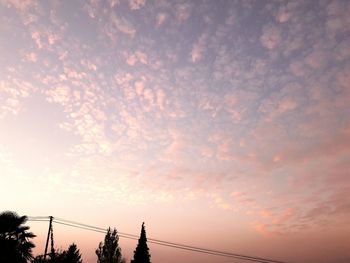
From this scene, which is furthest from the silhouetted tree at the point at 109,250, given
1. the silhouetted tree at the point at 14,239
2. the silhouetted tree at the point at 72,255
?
the silhouetted tree at the point at 14,239

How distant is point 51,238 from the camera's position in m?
39.7

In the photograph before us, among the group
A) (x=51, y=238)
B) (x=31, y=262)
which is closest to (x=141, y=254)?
(x=51, y=238)

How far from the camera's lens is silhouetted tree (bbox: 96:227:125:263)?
231ft

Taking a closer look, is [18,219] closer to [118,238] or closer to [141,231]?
[141,231]

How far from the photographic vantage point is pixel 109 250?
7106 centimetres

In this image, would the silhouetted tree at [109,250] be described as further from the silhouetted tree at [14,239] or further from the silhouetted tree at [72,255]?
the silhouetted tree at [14,239]

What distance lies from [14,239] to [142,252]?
37706mm

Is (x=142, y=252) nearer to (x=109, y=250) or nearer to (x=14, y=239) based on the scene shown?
(x=109, y=250)

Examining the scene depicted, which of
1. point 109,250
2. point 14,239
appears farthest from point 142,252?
point 14,239

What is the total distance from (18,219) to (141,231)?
1485 inches

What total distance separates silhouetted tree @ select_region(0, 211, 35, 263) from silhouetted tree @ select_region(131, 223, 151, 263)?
119 feet

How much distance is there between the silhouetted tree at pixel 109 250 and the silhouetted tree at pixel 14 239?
4834 cm

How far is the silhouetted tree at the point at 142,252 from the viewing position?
193ft

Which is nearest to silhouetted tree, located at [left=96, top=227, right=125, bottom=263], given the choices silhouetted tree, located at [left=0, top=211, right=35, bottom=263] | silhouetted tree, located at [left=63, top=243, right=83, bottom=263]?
silhouetted tree, located at [left=63, top=243, right=83, bottom=263]
